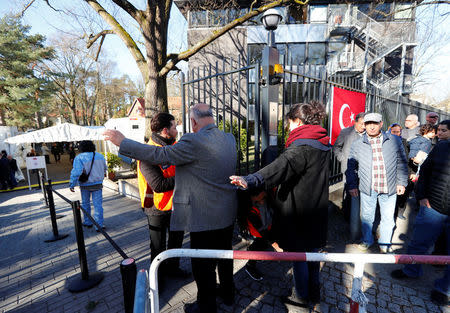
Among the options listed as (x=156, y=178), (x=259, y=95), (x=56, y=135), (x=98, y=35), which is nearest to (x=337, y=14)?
(x=98, y=35)

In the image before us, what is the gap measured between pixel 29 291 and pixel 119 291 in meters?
1.23

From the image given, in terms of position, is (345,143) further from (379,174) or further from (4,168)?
(4,168)

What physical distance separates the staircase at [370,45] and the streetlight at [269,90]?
1691 centimetres

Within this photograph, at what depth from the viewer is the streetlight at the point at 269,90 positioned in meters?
2.84

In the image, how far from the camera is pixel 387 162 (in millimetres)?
3078

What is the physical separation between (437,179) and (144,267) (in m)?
3.84

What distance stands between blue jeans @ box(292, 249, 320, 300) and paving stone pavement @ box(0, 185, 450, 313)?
0.15 meters

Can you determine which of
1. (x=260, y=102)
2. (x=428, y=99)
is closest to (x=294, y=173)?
(x=260, y=102)

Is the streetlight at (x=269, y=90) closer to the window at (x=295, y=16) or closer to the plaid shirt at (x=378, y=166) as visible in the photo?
the plaid shirt at (x=378, y=166)

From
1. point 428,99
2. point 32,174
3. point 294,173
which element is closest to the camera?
point 294,173

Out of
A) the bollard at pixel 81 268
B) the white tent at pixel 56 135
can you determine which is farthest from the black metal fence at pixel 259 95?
the white tent at pixel 56 135

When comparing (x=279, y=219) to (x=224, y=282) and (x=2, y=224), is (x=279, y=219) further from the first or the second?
(x=2, y=224)

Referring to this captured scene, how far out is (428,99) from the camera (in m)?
45.2

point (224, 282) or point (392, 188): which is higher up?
point (392, 188)
